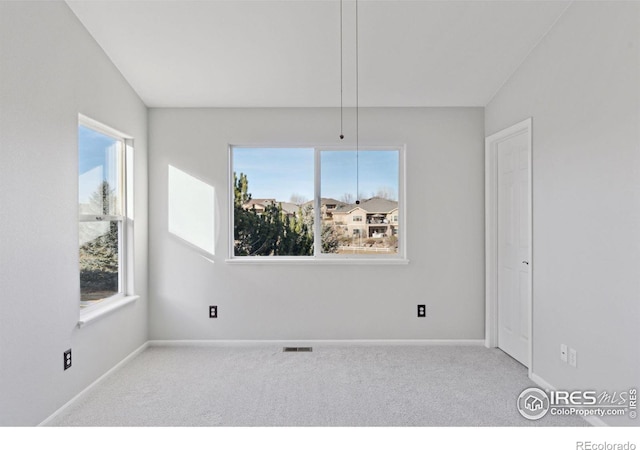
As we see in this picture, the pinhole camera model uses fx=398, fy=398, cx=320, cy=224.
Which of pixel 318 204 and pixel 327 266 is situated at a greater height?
pixel 318 204

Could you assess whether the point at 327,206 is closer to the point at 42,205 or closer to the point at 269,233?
the point at 269,233

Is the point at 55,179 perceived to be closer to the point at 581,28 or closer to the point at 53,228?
the point at 53,228

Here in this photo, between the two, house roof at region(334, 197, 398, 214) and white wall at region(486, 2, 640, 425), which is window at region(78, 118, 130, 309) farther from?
white wall at region(486, 2, 640, 425)

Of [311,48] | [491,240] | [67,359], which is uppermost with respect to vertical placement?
[311,48]

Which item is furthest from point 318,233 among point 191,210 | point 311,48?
point 311,48

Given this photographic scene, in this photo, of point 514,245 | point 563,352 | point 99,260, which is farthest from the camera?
point 514,245

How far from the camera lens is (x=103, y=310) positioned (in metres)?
3.00

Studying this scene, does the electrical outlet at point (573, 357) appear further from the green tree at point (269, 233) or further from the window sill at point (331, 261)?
the green tree at point (269, 233)

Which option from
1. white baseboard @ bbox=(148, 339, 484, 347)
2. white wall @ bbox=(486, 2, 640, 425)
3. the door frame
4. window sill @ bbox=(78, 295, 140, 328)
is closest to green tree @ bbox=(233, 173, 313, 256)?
white baseboard @ bbox=(148, 339, 484, 347)

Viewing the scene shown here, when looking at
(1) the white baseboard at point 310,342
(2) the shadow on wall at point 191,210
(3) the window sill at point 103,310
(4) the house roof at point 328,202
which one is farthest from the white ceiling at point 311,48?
(1) the white baseboard at point 310,342

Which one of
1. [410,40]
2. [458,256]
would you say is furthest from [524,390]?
[410,40]

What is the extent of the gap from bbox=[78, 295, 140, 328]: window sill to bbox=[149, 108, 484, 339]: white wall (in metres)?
0.44

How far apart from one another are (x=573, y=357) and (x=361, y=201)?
215 centimetres

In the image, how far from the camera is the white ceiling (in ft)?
8.75
